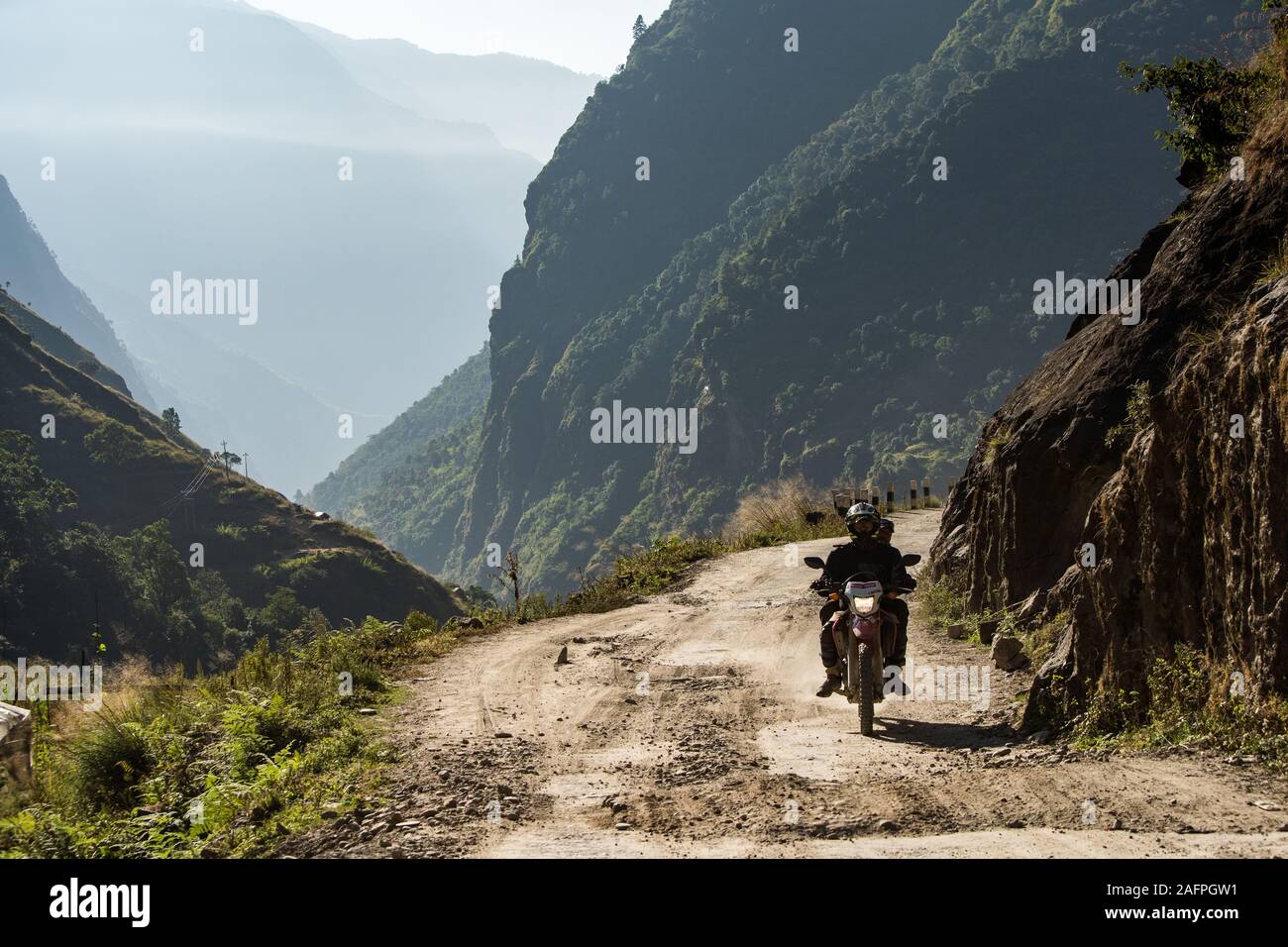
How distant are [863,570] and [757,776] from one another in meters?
2.69

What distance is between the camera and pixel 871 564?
9.47 metres

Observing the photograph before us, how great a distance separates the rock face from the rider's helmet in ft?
5.45

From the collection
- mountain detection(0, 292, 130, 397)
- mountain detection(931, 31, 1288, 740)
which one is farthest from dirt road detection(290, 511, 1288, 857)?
mountain detection(0, 292, 130, 397)

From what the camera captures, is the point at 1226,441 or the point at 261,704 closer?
the point at 1226,441

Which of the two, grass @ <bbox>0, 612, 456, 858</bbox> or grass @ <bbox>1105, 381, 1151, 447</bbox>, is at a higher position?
grass @ <bbox>1105, 381, 1151, 447</bbox>

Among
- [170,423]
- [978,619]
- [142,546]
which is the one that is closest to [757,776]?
[978,619]

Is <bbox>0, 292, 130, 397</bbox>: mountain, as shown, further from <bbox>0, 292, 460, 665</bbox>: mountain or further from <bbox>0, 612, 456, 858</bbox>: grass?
<bbox>0, 612, 456, 858</bbox>: grass

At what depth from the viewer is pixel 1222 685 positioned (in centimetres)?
642

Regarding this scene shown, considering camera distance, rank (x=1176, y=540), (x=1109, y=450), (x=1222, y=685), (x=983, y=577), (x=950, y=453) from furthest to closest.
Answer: (x=950, y=453) < (x=983, y=577) < (x=1109, y=450) < (x=1176, y=540) < (x=1222, y=685)

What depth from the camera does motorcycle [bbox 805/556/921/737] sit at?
336 inches

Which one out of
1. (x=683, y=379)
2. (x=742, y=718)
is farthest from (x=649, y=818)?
(x=683, y=379)

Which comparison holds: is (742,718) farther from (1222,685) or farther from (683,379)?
(683,379)

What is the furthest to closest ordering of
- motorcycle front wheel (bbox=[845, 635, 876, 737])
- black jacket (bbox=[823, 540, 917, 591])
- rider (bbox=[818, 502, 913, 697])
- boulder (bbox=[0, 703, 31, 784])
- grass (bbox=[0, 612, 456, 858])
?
1. black jacket (bbox=[823, 540, 917, 591])
2. rider (bbox=[818, 502, 913, 697])
3. motorcycle front wheel (bbox=[845, 635, 876, 737])
4. boulder (bbox=[0, 703, 31, 784])
5. grass (bbox=[0, 612, 456, 858])

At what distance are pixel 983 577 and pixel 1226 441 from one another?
20.0ft
